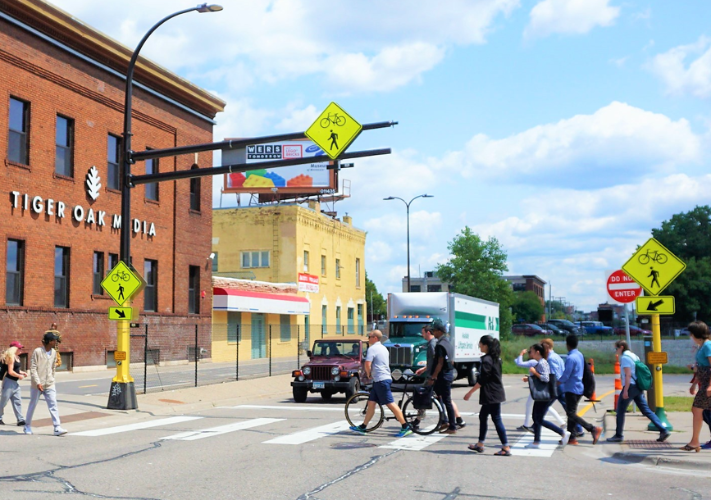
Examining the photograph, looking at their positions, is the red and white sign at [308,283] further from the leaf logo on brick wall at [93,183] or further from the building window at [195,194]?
the leaf logo on brick wall at [93,183]

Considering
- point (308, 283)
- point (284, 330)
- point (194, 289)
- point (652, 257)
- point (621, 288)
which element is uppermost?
point (308, 283)

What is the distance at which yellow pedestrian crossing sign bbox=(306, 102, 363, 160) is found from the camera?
15367 mm

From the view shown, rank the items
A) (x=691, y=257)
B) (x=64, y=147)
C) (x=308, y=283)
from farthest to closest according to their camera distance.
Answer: (x=691, y=257) < (x=308, y=283) < (x=64, y=147)

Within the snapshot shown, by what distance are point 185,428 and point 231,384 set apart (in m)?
10.2

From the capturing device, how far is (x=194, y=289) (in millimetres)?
37094

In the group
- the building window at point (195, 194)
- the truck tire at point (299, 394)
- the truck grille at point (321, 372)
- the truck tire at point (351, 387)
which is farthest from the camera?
the building window at point (195, 194)

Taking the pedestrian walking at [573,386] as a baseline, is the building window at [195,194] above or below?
above

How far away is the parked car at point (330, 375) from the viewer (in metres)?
20.0

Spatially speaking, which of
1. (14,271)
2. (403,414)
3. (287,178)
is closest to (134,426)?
(403,414)

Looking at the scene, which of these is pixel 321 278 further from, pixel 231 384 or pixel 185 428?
pixel 185 428

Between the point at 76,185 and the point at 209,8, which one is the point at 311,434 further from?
the point at 76,185

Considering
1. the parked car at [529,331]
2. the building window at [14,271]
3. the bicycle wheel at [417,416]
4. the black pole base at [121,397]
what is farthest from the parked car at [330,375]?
the parked car at [529,331]

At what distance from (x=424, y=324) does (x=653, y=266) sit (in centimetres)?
1150

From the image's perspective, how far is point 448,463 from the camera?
10.3m
